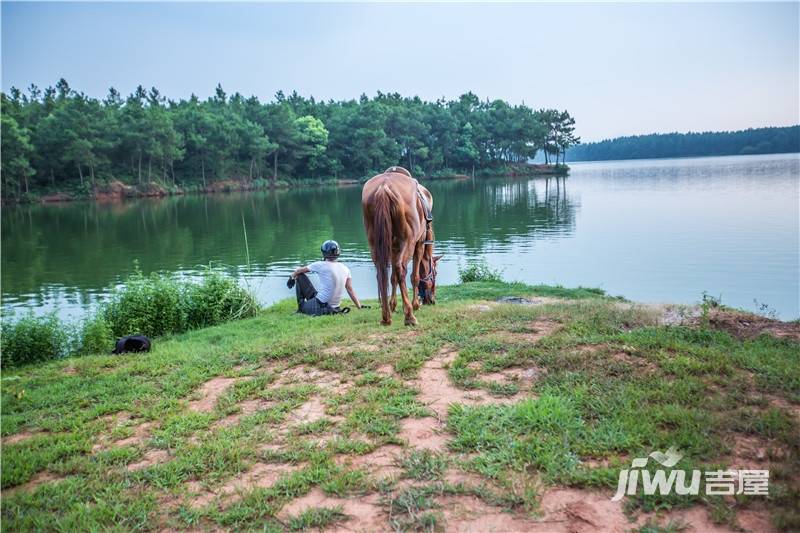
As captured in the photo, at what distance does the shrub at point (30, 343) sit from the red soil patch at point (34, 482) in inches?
222

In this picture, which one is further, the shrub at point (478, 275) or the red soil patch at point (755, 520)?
the shrub at point (478, 275)

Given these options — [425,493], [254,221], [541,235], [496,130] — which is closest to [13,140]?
[254,221]

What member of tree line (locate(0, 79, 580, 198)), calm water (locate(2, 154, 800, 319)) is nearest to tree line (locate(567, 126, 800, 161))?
tree line (locate(0, 79, 580, 198))

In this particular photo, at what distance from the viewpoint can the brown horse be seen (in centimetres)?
704

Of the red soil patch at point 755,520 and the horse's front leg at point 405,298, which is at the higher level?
the horse's front leg at point 405,298

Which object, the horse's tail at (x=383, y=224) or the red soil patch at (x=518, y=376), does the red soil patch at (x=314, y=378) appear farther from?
the horse's tail at (x=383, y=224)

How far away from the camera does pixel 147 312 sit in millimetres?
9945

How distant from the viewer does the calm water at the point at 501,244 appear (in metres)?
16.1

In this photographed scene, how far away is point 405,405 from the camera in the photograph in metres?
4.54

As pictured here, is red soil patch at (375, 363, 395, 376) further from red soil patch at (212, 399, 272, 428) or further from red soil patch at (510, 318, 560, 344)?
red soil patch at (510, 318, 560, 344)

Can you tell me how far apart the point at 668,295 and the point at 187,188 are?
61.1 meters

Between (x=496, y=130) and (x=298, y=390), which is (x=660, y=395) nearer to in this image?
(x=298, y=390)

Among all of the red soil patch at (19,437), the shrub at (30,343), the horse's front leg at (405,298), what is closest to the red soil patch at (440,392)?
the horse's front leg at (405,298)

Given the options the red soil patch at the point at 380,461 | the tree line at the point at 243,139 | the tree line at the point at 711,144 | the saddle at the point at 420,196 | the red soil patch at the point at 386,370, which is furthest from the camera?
the tree line at the point at 711,144
